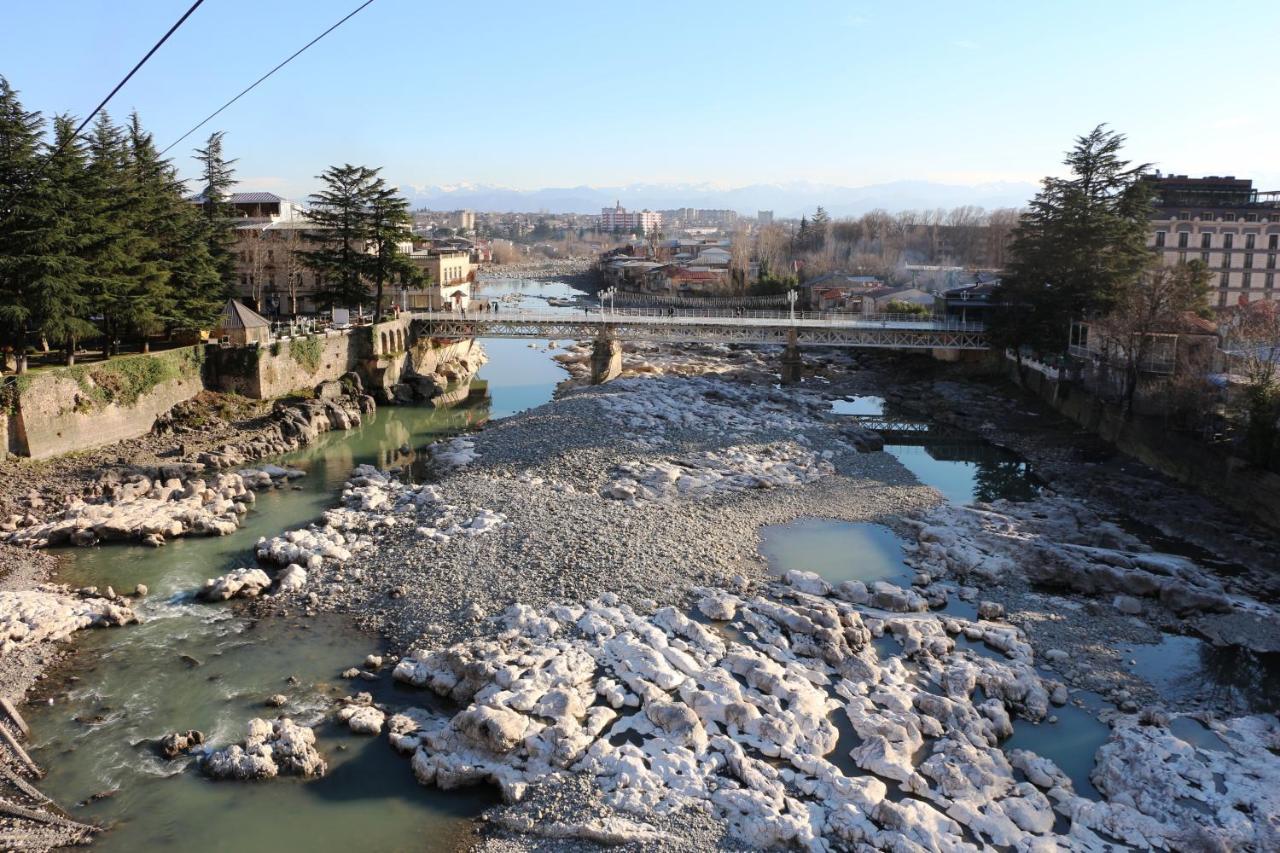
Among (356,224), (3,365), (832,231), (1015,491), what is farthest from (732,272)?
(3,365)

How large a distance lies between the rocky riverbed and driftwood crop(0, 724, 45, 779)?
3.94 metres

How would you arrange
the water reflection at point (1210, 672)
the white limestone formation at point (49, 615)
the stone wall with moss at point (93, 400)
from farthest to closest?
the stone wall with moss at point (93, 400), the white limestone formation at point (49, 615), the water reflection at point (1210, 672)

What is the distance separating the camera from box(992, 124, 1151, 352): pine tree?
110 feet

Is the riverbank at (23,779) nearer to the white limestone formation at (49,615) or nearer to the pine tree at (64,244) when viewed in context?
the white limestone formation at (49,615)

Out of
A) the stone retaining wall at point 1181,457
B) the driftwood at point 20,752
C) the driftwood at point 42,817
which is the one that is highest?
the stone retaining wall at point 1181,457

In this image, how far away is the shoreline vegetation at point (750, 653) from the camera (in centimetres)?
1010

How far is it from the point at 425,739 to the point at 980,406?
93.1 feet

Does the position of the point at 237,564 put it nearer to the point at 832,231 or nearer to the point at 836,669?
the point at 836,669

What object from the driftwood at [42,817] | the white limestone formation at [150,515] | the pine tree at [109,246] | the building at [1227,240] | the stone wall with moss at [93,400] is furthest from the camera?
the building at [1227,240]

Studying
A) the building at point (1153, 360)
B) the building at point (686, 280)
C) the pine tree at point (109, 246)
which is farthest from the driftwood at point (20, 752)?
the building at point (686, 280)

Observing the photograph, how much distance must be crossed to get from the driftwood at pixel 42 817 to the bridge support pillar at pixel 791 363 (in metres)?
33.5

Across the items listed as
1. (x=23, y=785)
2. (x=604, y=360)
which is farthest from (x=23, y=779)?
(x=604, y=360)

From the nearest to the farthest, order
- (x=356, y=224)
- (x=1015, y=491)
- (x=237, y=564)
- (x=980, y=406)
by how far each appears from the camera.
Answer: (x=237, y=564), (x=1015, y=491), (x=980, y=406), (x=356, y=224)

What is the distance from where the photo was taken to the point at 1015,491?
77.8 ft
